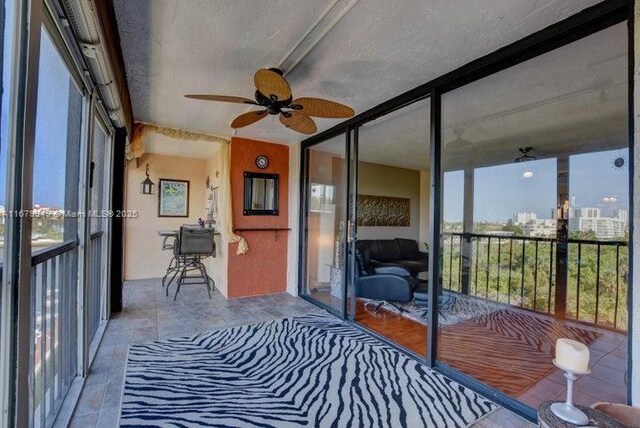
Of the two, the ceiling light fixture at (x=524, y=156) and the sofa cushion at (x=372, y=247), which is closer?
the ceiling light fixture at (x=524, y=156)

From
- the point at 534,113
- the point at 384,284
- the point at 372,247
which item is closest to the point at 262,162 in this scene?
the point at 372,247

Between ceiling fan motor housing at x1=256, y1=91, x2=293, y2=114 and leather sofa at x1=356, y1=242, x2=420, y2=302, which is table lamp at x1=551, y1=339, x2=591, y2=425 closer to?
ceiling fan motor housing at x1=256, y1=91, x2=293, y2=114

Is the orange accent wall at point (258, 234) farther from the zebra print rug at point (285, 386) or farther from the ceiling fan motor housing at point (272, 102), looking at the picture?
the ceiling fan motor housing at point (272, 102)

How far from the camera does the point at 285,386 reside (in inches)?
81.7

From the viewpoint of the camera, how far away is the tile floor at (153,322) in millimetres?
1771

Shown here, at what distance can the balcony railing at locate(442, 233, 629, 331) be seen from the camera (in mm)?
2127

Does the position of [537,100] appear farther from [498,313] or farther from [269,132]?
[269,132]

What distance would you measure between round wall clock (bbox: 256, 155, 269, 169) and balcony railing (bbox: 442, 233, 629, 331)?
2.74 m

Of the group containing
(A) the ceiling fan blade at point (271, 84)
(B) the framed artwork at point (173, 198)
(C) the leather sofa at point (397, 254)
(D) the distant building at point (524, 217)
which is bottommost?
(C) the leather sofa at point (397, 254)

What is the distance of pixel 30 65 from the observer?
1.04 meters

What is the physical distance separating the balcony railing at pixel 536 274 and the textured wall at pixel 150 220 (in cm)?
459

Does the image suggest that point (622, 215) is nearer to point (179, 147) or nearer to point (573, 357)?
point (573, 357)

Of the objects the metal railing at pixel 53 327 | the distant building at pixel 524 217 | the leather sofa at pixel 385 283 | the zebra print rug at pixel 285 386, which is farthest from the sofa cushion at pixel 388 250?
the metal railing at pixel 53 327

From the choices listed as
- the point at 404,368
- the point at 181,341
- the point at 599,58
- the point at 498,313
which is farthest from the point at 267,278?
the point at 599,58
